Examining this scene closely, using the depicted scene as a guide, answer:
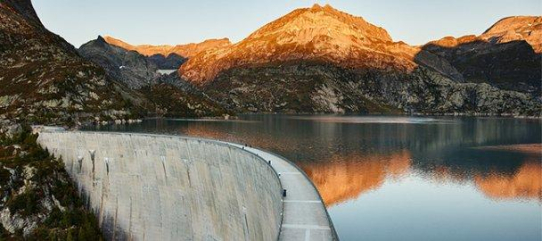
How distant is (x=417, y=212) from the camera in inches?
2005

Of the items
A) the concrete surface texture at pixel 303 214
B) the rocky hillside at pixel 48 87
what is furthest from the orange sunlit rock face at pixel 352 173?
the rocky hillside at pixel 48 87

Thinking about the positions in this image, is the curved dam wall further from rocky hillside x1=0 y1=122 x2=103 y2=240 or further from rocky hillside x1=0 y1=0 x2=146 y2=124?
rocky hillside x1=0 y1=0 x2=146 y2=124

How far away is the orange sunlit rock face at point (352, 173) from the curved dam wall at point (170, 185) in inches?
461

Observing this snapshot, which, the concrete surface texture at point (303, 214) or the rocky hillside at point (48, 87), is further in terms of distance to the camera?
the rocky hillside at point (48, 87)

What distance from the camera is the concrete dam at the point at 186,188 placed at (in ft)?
123

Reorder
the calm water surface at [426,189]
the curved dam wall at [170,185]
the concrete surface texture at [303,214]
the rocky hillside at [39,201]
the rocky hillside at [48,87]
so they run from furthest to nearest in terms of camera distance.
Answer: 1. the rocky hillside at [48,87]
2. the rocky hillside at [39,201]
3. the curved dam wall at [170,185]
4. the calm water surface at [426,189]
5. the concrete surface texture at [303,214]

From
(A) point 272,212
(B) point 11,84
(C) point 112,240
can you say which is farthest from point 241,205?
(B) point 11,84

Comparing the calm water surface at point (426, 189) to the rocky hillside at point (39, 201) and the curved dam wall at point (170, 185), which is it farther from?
the rocky hillside at point (39, 201)

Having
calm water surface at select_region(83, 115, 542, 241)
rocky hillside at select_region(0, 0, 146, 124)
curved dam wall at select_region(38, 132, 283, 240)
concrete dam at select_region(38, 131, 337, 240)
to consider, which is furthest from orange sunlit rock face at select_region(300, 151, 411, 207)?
rocky hillside at select_region(0, 0, 146, 124)

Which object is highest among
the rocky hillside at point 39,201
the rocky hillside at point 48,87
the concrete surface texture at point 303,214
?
the rocky hillside at point 48,87

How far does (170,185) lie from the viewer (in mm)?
62750

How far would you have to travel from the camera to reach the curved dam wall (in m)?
45.7

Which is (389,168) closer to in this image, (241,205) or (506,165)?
(506,165)

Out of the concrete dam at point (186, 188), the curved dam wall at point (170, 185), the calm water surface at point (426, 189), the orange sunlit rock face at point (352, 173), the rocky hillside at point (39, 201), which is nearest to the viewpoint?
the concrete dam at point (186, 188)
